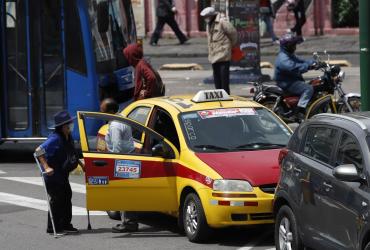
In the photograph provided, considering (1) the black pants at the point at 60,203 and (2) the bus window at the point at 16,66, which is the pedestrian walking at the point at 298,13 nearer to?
(2) the bus window at the point at 16,66

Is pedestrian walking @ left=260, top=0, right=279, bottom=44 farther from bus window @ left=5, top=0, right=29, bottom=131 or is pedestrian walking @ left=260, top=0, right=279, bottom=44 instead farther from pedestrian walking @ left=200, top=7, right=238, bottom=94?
bus window @ left=5, top=0, right=29, bottom=131

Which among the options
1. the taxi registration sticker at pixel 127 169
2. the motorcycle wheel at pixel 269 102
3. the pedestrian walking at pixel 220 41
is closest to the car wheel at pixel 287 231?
the taxi registration sticker at pixel 127 169

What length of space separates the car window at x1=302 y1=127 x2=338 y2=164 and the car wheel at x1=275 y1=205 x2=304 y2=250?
62 cm

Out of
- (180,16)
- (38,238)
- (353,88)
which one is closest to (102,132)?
(38,238)

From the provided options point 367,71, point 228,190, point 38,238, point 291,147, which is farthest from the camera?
point 367,71

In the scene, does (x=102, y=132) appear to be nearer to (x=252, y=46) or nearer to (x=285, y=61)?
(x=285, y=61)

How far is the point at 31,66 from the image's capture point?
17047 millimetres

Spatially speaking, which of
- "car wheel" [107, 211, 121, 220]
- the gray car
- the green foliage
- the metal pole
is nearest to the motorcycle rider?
the metal pole

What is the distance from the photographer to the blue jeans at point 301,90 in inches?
690

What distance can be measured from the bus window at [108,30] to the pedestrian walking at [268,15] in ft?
48.0

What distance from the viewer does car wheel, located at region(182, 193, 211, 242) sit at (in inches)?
433

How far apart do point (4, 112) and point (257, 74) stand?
29.9 ft

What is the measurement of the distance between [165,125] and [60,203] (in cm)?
159

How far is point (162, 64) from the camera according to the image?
30.8 metres
